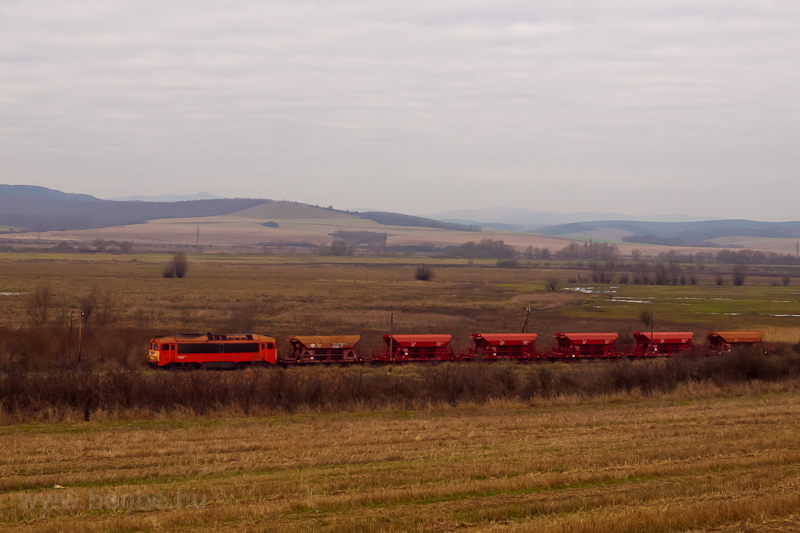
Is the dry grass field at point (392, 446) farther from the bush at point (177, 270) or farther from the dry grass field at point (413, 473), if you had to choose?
the bush at point (177, 270)

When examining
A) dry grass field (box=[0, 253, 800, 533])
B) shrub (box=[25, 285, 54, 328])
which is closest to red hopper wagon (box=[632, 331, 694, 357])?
dry grass field (box=[0, 253, 800, 533])

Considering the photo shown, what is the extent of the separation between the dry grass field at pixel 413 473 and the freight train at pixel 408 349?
15.7 m

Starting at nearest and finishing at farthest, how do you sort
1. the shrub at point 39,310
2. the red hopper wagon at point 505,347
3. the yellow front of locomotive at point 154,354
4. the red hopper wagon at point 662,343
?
the yellow front of locomotive at point 154,354 → the red hopper wagon at point 505,347 → the red hopper wagon at point 662,343 → the shrub at point 39,310

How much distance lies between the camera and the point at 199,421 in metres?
26.8

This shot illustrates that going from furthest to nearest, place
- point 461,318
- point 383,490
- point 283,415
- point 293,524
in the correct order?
point 461,318
point 283,415
point 383,490
point 293,524

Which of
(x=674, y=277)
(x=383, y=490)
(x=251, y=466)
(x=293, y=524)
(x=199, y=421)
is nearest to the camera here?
(x=293, y=524)

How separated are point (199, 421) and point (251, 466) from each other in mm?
9602

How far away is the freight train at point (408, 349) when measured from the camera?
42.8 meters

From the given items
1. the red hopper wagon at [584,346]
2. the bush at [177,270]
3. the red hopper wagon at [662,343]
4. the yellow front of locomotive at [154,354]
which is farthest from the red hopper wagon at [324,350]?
the bush at [177,270]

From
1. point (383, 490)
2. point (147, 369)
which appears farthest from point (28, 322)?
point (383, 490)

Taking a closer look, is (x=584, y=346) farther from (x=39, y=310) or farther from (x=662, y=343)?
(x=39, y=310)

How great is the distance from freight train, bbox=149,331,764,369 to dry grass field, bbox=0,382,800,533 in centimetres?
1570

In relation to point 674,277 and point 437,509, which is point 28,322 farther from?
point 674,277

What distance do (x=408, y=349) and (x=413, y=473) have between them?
31.0m
